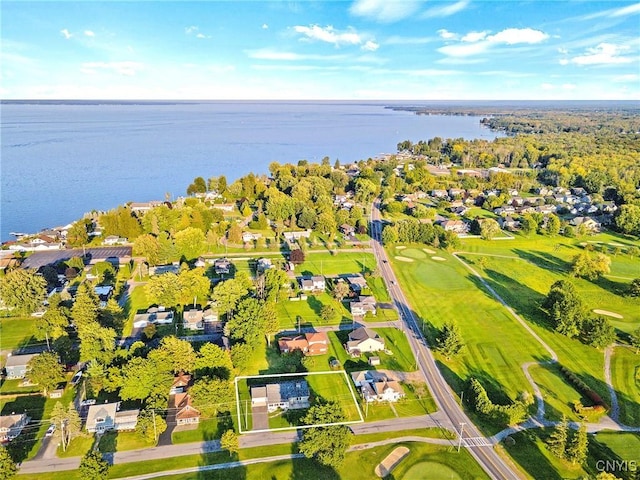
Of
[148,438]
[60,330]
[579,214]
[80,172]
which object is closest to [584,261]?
[579,214]

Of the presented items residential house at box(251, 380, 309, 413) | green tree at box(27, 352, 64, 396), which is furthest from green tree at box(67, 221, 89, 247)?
residential house at box(251, 380, 309, 413)

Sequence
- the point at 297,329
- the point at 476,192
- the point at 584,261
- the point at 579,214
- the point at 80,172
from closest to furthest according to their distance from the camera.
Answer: the point at 297,329
the point at 584,261
the point at 579,214
the point at 476,192
the point at 80,172

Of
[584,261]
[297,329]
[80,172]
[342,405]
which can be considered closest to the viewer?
[342,405]

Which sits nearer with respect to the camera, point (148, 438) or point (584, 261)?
point (148, 438)

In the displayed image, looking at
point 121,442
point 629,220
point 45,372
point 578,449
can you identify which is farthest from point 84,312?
point 629,220

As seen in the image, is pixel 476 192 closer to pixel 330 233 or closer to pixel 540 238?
pixel 540 238

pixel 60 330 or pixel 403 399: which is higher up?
pixel 60 330
